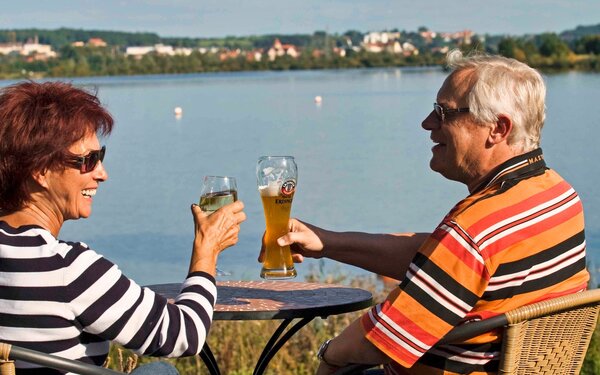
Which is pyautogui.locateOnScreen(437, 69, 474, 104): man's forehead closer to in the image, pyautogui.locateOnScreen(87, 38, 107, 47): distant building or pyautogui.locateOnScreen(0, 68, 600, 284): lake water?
pyautogui.locateOnScreen(0, 68, 600, 284): lake water

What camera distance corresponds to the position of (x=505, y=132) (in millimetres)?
2531

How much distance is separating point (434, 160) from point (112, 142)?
78.4 feet

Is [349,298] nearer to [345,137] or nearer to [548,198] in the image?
[548,198]

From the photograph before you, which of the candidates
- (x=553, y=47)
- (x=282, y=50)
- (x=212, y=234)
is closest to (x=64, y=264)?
(x=212, y=234)

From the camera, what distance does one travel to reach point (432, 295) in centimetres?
234

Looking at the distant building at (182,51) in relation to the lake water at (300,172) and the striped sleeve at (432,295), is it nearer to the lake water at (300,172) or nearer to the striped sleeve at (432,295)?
the lake water at (300,172)

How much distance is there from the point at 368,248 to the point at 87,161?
3.70 feet

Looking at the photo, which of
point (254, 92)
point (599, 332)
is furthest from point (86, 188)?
point (254, 92)

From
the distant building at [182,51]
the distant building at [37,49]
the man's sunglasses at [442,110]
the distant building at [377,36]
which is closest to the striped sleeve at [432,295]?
the man's sunglasses at [442,110]

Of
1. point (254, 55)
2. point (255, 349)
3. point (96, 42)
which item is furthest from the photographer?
point (254, 55)

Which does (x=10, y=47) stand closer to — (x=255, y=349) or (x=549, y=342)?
(x=255, y=349)

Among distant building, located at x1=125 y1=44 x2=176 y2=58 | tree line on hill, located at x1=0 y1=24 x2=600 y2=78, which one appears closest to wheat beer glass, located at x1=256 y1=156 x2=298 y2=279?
tree line on hill, located at x1=0 y1=24 x2=600 y2=78

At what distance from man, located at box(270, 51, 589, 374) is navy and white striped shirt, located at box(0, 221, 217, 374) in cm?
50

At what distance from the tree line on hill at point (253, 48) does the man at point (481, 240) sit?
43228mm
